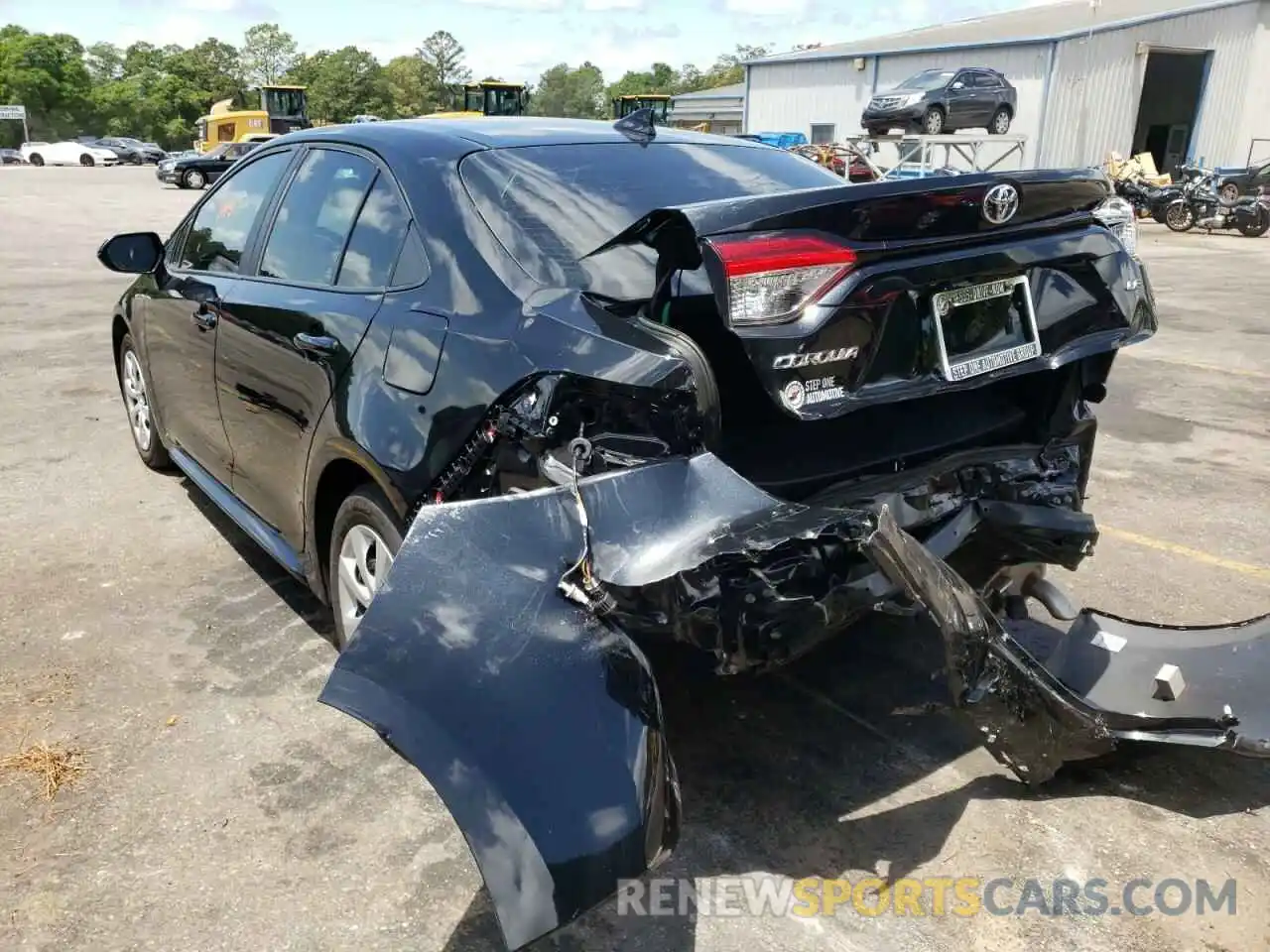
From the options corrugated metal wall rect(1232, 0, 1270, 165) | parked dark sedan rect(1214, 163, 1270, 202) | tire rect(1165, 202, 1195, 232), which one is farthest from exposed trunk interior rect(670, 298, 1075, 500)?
corrugated metal wall rect(1232, 0, 1270, 165)

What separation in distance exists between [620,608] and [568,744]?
0.30 meters

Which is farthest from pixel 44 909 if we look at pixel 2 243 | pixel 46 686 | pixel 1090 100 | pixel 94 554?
pixel 1090 100

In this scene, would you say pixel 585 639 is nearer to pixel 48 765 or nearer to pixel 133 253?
pixel 48 765

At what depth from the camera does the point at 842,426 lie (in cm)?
300

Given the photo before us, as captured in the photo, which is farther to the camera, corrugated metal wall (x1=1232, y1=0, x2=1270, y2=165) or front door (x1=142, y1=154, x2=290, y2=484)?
corrugated metal wall (x1=1232, y1=0, x2=1270, y2=165)

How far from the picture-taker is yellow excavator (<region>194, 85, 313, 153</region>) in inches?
1373

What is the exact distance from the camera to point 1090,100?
27.2 meters

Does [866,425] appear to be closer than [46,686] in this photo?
Yes

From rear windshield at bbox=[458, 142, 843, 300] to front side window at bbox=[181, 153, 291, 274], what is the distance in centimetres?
118

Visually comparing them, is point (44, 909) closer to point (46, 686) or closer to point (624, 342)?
point (46, 686)

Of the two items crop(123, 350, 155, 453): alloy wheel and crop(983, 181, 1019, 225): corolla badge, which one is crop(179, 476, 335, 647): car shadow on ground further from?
crop(983, 181, 1019, 225): corolla badge

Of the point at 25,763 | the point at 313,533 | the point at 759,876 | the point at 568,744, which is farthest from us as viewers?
the point at 313,533

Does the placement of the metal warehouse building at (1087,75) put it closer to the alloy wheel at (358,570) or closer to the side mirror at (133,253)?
the side mirror at (133,253)

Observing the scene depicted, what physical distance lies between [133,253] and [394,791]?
2.92 metres
